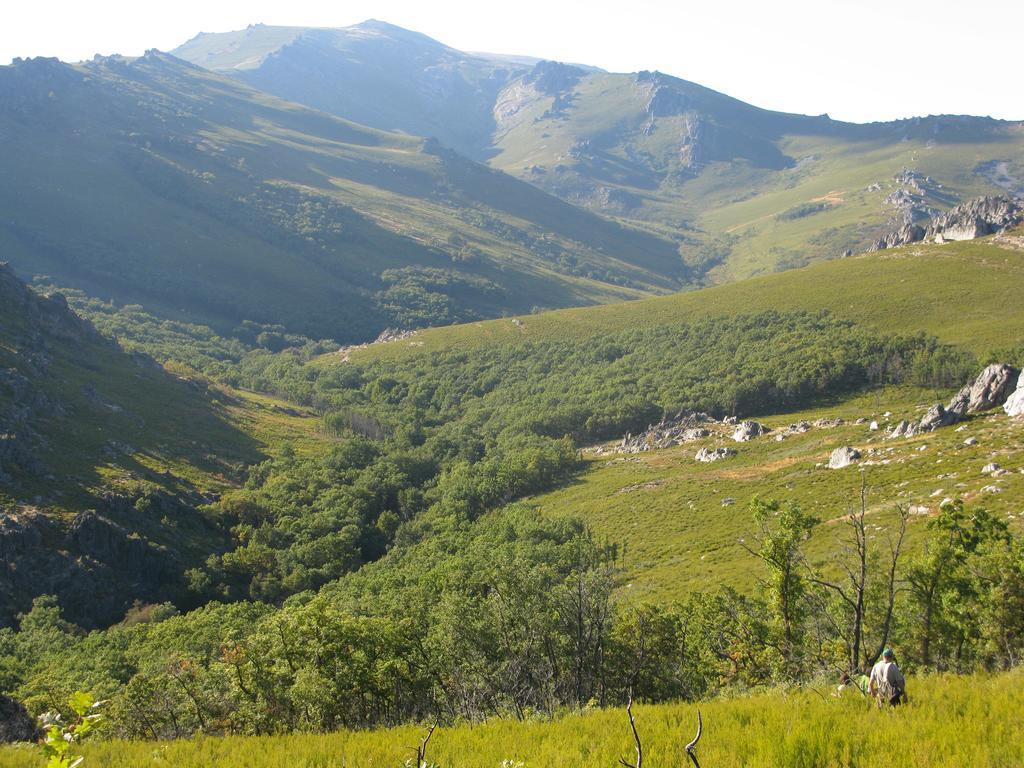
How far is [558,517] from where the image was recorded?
9669cm

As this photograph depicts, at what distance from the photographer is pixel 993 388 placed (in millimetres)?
86812

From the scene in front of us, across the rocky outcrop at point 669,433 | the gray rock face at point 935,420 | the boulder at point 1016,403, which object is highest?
the boulder at point 1016,403

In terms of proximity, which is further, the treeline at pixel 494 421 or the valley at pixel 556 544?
the treeline at pixel 494 421

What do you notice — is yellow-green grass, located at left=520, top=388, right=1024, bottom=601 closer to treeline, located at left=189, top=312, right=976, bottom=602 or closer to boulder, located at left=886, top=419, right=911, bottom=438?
boulder, located at left=886, top=419, right=911, bottom=438

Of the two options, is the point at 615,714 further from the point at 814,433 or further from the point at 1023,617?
the point at 814,433

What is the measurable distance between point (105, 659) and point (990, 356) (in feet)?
470

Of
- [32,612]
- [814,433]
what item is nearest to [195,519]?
[32,612]

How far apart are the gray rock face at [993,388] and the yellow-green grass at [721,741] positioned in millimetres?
87550

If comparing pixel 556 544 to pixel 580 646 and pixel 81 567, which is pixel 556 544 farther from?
pixel 580 646

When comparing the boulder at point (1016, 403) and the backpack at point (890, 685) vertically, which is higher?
the backpack at point (890, 685)

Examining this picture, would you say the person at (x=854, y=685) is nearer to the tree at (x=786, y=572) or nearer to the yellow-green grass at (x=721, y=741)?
the yellow-green grass at (x=721, y=741)

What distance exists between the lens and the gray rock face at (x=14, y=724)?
23.0 m

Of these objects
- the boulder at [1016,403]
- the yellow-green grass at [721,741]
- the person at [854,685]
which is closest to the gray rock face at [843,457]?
the boulder at [1016,403]

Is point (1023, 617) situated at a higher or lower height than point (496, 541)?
higher
